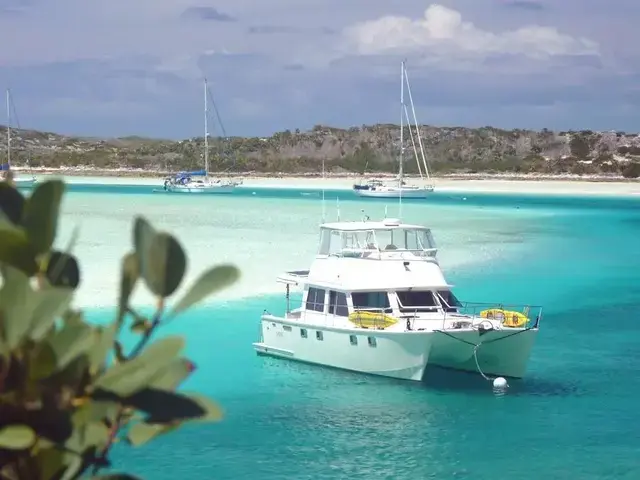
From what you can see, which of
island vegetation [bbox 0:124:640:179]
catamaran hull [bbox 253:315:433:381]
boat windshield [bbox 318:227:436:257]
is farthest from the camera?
island vegetation [bbox 0:124:640:179]

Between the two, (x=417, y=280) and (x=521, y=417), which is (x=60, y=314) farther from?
(x=417, y=280)

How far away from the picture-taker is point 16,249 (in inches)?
92.4

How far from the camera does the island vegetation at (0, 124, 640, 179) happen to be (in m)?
170

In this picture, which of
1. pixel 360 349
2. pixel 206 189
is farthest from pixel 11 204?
pixel 206 189

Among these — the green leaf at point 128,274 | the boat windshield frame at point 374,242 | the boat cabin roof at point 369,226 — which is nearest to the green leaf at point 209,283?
the green leaf at point 128,274

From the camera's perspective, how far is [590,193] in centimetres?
12438

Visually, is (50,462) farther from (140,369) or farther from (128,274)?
(128,274)

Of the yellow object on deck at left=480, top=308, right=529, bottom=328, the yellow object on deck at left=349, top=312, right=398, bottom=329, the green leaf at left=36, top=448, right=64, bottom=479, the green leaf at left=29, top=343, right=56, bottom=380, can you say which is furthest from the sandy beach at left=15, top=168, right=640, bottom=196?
the green leaf at left=29, top=343, right=56, bottom=380

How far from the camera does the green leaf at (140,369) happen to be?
2344 mm

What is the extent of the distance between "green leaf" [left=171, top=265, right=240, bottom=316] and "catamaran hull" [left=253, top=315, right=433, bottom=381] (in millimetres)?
16370

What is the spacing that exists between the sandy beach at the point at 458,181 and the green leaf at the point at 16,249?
119419 millimetres

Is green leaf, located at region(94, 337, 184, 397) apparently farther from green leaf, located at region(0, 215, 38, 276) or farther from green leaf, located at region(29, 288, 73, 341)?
green leaf, located at region(0, 215, 38, 276)

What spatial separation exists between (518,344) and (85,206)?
67.9 metres

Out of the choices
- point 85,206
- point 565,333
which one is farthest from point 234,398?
point 85,206
